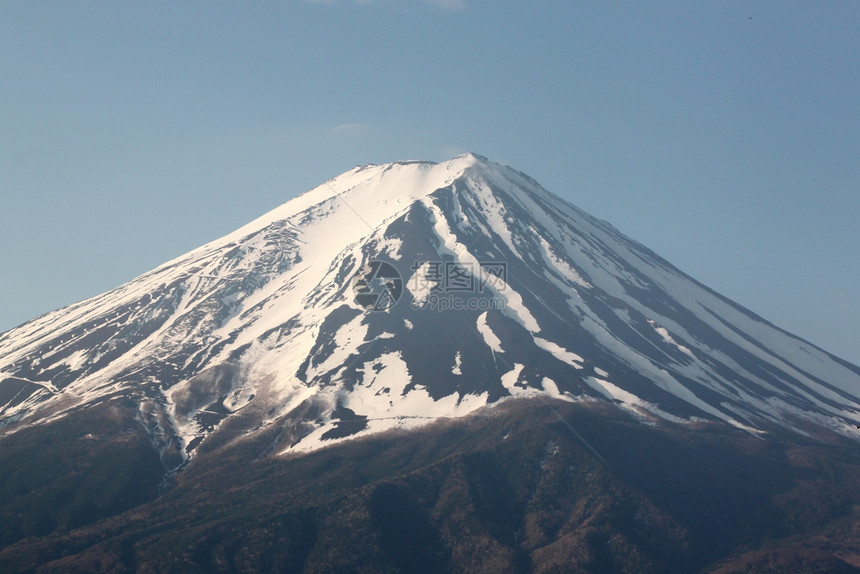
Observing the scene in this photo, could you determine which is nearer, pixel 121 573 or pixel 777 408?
pixel 121 573

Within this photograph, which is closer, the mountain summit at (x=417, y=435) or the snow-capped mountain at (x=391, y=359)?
the mountain summit at (x=417, y=435)

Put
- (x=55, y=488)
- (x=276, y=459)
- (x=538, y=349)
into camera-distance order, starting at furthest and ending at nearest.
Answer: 1. (x=538, y=349)
2. (x=276, y=459)
3. (x=55, y=488)

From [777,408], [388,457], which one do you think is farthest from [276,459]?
[777,408]

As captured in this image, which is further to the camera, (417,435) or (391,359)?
(391,359)

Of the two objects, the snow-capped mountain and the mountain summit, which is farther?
the snow-capped mountain

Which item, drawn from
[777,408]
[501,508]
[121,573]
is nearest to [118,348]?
[121,573]

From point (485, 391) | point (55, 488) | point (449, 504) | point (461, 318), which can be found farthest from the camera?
point (461, 318)

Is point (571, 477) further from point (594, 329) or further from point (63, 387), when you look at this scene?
point (63, 387)

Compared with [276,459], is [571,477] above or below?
below

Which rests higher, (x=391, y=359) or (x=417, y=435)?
(x=391, y=359)

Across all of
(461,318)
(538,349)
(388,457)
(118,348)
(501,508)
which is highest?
(118,348)
